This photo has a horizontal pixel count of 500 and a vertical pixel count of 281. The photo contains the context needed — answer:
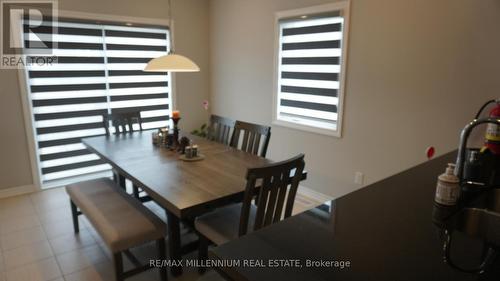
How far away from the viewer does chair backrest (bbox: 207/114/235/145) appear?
3.18 metres

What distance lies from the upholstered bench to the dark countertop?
122cm

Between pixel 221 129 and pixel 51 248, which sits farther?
pixel 221 129

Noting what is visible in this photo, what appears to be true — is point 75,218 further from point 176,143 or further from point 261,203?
point 261,203

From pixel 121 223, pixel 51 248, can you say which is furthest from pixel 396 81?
pixel 51 248

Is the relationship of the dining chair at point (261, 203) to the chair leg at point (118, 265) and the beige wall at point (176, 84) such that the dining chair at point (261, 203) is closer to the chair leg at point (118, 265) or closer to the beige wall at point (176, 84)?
the chair leg at point (118, 265)

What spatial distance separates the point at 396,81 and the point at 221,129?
1.74 meters

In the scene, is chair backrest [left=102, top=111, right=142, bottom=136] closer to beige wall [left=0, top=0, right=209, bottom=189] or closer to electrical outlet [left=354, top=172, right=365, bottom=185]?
beige wall [left=0, top=0, right=209, bottom=189]

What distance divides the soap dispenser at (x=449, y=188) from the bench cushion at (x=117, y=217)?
1625mm

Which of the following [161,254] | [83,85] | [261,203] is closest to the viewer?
[261,203]

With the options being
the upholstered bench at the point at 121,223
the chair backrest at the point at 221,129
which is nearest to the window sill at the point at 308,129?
the chair backrest at the point at 221,129

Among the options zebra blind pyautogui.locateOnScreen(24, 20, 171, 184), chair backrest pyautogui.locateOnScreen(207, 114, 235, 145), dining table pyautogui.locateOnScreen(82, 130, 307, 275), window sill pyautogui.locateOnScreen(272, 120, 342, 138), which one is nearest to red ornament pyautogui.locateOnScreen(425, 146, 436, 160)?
window sill pyautogui.locateOnScreen(272, 120, 342, 138)

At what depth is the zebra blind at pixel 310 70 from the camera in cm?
333

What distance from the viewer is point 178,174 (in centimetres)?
222

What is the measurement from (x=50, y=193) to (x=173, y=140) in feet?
6.67
